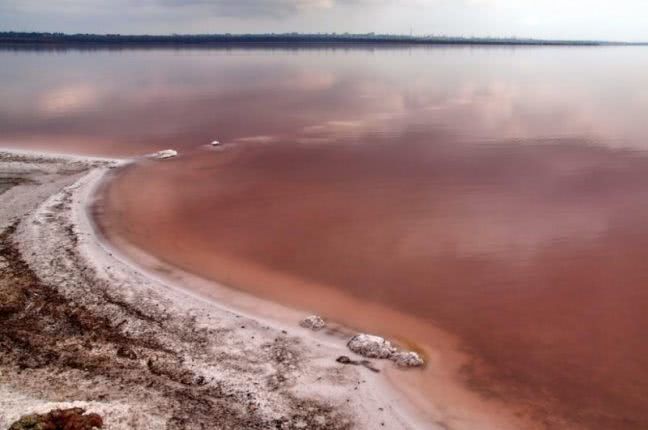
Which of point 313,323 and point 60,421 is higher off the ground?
point 313,323

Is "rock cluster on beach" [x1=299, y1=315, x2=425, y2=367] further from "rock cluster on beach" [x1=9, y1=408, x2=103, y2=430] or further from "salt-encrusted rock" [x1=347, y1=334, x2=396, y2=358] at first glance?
"rock cluster on beach" [x1=9, y1=408, x2=103, y2=430]

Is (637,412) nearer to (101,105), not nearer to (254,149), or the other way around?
(254,149)

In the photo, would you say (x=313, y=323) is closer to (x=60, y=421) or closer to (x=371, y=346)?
(x=371, y=346)

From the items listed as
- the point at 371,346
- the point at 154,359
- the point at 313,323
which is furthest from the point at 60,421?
the point at 371,346

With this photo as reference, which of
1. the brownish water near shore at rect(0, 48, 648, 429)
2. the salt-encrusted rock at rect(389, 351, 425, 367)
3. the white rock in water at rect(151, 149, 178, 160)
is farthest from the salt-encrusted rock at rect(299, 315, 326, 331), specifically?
the white rock in water at rect(151, 149, 178, 160)

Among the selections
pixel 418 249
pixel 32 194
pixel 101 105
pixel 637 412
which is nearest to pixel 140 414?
pixel 637 412

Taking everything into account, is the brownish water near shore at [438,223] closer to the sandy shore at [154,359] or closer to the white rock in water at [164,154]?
the white rock in water at [164,154]
